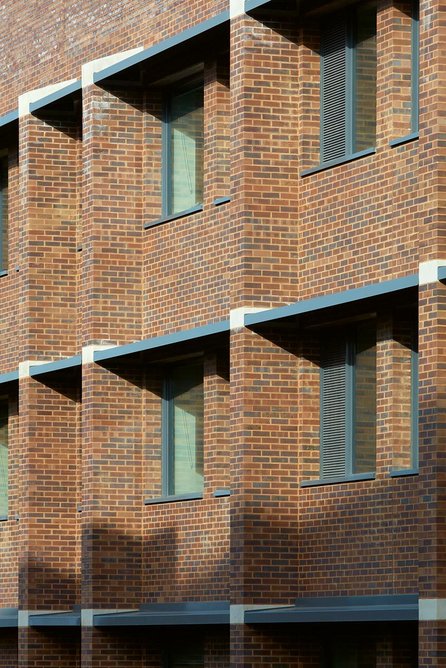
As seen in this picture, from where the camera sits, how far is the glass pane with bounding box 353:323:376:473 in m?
25.2

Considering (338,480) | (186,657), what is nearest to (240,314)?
(338,480)

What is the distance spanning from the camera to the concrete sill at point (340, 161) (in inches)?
989

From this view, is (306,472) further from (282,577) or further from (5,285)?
(5,285)

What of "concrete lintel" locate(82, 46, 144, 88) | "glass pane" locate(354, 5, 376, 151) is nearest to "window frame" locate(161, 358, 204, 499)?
"concrete lintel" locate(82, 46, 144, 88)

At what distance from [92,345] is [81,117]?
4179 millimetres

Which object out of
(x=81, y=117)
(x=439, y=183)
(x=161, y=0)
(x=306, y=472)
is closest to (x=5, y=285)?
(x=81, y=117)

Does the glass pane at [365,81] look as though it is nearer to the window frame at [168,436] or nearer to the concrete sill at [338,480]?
the concrete sill at [338,480]

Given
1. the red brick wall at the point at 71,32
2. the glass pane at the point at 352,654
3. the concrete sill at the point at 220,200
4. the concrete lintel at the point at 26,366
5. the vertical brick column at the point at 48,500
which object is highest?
the red brick wall at the point at 71,32

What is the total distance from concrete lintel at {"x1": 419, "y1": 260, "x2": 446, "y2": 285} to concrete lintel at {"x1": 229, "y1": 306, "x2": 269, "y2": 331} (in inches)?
150

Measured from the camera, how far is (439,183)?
2270 cm

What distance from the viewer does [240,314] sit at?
2627 cm

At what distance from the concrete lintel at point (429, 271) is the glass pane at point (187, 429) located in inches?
272

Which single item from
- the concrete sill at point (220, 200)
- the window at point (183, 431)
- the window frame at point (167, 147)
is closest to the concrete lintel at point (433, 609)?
the window at point (183, 431)

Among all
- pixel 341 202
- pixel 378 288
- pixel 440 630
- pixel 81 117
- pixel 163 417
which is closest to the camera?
pixel 440 630
